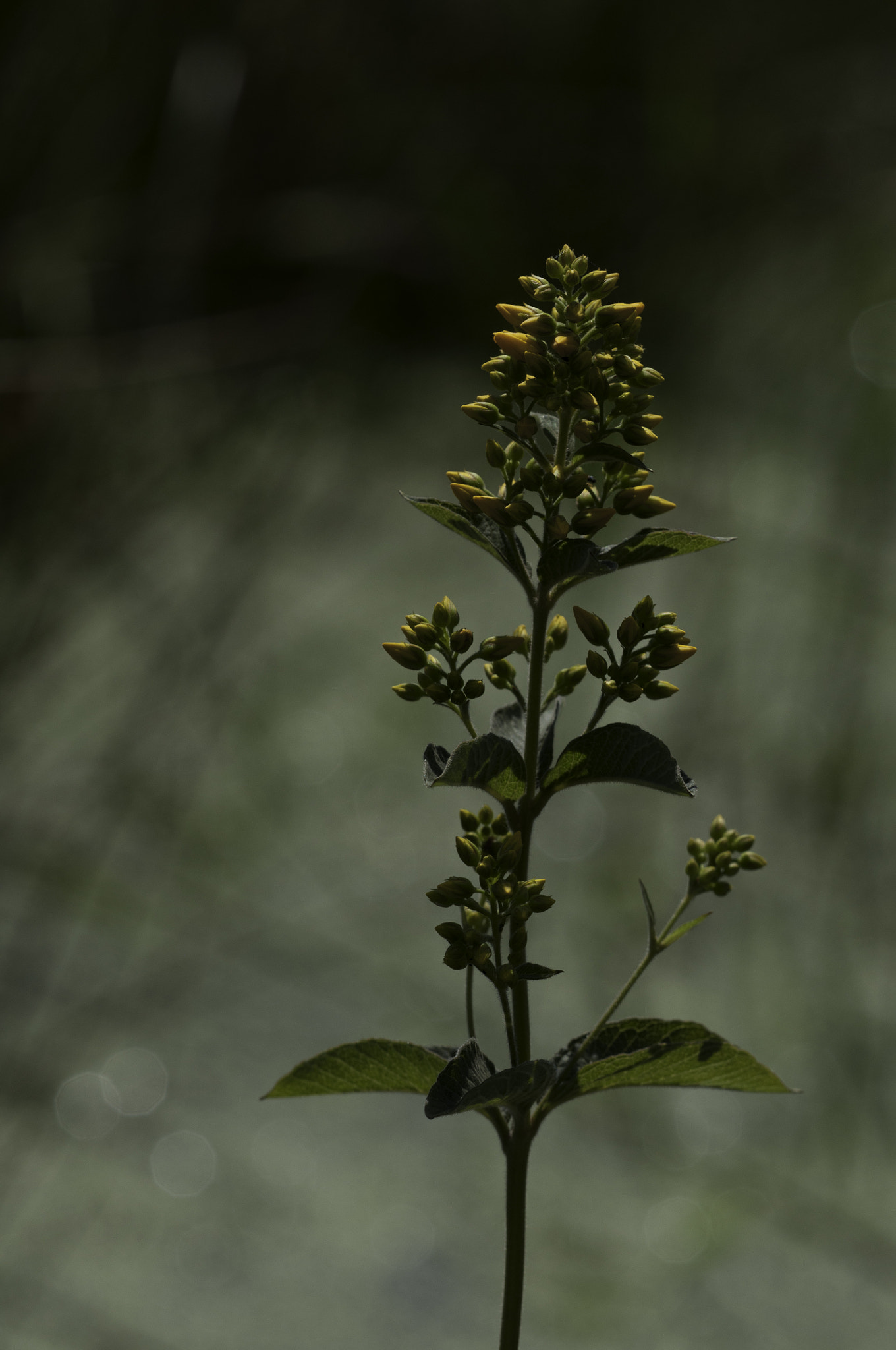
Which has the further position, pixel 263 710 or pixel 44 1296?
pixel 263 710

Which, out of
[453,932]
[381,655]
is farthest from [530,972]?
[381,655]

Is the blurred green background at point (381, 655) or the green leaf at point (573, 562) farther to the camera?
the blurred green background at point (381, 655)

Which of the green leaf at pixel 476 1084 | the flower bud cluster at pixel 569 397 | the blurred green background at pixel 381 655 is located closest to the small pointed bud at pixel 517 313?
the flower bud cluster at pixel 569 397

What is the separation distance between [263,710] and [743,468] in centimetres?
52

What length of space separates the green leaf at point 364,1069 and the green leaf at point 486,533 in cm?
7

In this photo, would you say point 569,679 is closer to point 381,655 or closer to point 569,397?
point 569,397

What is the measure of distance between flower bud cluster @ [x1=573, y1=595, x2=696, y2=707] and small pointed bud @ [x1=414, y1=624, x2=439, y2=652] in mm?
23

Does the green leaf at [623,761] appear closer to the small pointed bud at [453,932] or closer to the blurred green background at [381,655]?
the small pointed bud at [453,932]

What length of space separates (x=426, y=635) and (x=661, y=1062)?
0.25 ft

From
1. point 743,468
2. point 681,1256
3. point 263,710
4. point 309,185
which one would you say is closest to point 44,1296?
point 681,1256

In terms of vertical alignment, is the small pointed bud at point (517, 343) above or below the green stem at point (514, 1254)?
above

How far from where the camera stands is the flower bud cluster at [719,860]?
6.4 inches

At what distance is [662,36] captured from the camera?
3.28 feet

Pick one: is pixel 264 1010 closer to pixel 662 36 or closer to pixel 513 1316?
pixel 513 1316
